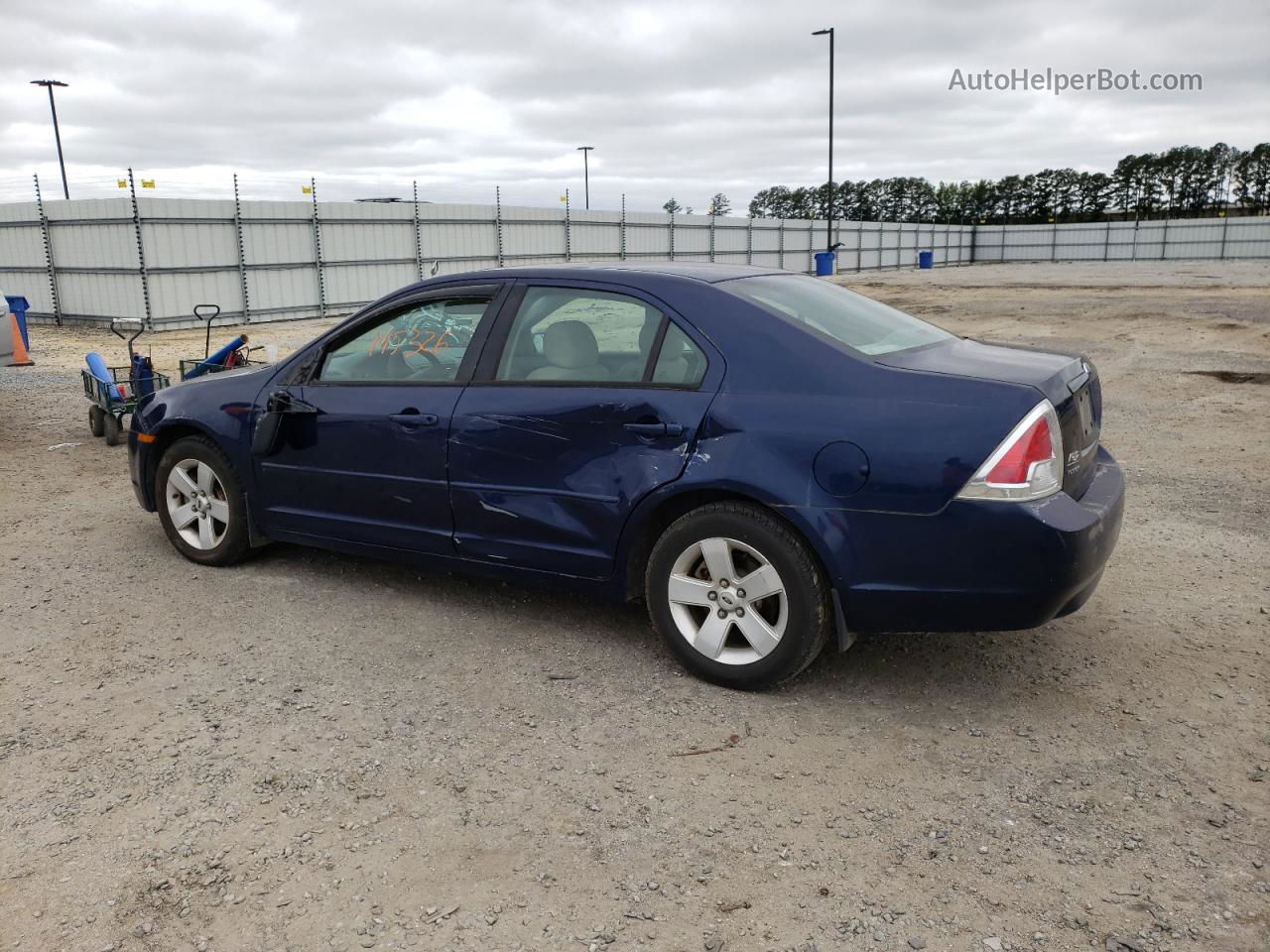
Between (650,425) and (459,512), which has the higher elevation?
(650,425)

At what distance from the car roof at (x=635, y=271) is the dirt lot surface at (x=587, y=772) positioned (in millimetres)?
1504

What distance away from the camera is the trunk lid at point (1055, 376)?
11.5 ft

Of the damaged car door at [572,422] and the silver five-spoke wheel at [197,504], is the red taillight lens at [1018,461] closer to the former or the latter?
the damaged car door at [572,422]

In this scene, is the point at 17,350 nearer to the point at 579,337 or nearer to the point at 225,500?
the point at 225,500

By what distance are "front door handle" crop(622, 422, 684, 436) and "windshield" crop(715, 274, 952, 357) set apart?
57 centimetres

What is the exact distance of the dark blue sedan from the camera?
3369 millimetres

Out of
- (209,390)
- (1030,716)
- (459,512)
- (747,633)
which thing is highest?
(209,390)

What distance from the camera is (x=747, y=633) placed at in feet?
12.1

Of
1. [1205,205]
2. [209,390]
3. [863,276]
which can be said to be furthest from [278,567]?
[1205,205]

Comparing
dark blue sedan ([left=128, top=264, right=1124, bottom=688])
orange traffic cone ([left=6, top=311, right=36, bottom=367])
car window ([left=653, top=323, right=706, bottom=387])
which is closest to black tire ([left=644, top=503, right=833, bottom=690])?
dark blue sedan ([left=128, top=264, right=1124, bottom=688])

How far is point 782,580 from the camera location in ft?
11.8

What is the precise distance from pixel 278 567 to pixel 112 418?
14.4ft

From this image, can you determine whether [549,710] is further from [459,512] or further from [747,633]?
[459,512]

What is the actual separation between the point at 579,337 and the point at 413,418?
82 centimetres
